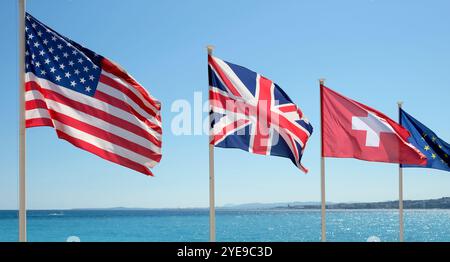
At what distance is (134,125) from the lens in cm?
1120

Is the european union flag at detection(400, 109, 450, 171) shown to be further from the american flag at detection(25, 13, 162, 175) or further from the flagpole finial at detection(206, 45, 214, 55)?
the american flag at detection(25, 13, 162, 175)

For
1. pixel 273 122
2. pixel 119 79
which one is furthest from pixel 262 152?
pixel 119 79

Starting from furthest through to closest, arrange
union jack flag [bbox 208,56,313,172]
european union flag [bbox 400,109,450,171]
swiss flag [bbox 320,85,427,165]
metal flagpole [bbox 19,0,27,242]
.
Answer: european union flag [bbox 400,109,450,171]
swiss flag [bbox 320,85,427,165]
union jack flag [bbox 208,56,313,172]
metal flagpole [bbox 19,0,27,242]

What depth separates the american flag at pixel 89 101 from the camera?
35.8 feet

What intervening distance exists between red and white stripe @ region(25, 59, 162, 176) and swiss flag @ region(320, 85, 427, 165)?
4.74m

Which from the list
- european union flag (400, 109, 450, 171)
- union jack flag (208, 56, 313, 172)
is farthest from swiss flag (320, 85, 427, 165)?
union jack flag (208, 56, 313, 172)

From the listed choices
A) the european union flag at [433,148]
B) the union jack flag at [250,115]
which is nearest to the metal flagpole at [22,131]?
the union jack flag at [250,115]

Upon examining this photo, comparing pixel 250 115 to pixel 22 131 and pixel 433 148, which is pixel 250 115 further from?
pixel 433 148

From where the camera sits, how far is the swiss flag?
14.3 metres

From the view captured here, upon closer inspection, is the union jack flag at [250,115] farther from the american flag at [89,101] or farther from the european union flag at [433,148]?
the european union flag at [433,148]

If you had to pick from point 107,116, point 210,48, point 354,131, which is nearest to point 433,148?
point 354,131

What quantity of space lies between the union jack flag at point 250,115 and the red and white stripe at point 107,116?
58.9 inches

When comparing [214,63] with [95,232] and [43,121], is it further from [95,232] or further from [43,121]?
[95,232]
